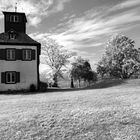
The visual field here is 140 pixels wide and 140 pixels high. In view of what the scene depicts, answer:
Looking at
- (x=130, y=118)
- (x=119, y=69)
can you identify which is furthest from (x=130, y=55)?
(x=130, y=118)

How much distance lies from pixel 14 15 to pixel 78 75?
18521mm

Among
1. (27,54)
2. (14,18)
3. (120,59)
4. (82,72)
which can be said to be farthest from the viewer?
(82,72)

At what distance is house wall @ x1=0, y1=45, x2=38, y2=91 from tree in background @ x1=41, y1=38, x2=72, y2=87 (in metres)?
15.3

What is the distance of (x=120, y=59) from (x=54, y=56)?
14635mm

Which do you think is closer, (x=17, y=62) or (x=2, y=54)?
(x=2, y=54)

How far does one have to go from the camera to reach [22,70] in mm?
16406

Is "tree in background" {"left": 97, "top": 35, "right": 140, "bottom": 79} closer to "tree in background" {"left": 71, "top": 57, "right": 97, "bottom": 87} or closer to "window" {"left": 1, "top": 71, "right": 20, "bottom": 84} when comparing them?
"tree in background" {"left": 71, "top": 57, "right": 97, "bottom": 87}

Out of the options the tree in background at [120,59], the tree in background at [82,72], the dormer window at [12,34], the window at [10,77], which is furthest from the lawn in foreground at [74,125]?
the tree in background at [82,72]

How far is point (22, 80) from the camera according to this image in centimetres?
1644

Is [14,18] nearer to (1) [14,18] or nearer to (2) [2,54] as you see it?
(1) [14,18]

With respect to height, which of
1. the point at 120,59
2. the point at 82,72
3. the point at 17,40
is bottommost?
the point at 82,72

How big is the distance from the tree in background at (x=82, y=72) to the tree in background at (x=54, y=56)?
9.47ft

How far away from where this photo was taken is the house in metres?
15.9

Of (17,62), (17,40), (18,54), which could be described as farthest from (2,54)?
(17,40)
